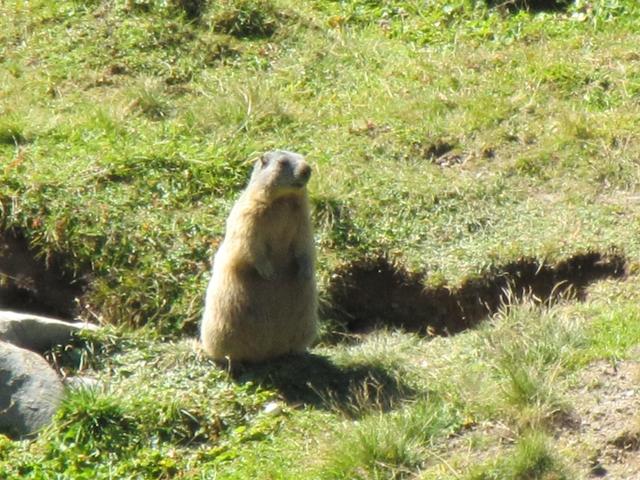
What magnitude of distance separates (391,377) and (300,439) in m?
0.92

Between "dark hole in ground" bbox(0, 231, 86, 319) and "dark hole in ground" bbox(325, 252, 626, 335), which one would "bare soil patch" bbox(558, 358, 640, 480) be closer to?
"dark hole in ground" bbox(325, 252, 626, 335)

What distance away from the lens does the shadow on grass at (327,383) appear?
810 centimetres

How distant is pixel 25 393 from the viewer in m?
8.22

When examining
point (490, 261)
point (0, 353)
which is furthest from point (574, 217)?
point (0, 353)

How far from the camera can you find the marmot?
870cm

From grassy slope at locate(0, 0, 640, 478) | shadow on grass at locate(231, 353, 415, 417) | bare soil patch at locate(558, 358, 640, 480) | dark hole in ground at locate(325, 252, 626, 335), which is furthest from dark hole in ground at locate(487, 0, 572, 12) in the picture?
bare soil patch at locate(558, 358, 640, 480)

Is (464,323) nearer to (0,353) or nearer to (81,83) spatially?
(0,353)

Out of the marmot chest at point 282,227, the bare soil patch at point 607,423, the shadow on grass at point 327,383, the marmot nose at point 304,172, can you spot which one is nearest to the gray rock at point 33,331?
the shadow on grass at point 327,383

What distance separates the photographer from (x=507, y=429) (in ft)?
24.2

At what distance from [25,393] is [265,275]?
1.71 m

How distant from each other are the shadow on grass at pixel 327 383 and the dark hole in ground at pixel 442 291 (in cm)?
106

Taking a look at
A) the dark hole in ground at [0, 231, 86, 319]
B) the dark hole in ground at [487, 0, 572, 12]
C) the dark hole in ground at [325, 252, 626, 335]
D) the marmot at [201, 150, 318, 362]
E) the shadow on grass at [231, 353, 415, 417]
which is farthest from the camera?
the dark hole in ground at [487, 0, 572, 12]

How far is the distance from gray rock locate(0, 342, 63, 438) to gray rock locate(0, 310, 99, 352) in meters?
0.41

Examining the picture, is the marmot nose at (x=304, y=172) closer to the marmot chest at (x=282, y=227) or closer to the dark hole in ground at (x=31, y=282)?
the marmot chest at (x=282, y=227)
